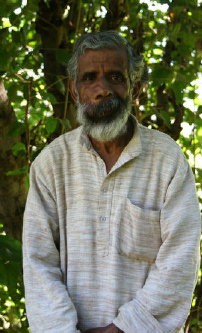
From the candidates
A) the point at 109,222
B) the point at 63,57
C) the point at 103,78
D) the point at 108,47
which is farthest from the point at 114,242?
the point at 63,57

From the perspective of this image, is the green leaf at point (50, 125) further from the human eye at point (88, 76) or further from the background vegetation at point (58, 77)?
the human eye at point (88, 76)

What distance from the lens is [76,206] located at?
240 centimetres

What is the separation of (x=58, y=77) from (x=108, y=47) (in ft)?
3.44

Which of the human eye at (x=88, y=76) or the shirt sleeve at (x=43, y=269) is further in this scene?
the human eye at (x=88, y=76)

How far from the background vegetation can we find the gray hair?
56 centimetres

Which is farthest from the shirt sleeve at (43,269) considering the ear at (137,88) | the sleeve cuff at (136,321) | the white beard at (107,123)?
the ear at (137,88)

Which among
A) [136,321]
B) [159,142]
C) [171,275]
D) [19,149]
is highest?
[159,142]

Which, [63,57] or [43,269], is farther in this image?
[63,57]

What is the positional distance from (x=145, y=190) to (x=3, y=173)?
1.37 meters

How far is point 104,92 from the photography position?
2.36 m

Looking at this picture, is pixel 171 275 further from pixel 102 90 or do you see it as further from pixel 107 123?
pixel 102 90

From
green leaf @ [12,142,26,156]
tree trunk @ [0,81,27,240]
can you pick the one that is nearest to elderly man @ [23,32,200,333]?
green leaf @ [12,142,26,156]

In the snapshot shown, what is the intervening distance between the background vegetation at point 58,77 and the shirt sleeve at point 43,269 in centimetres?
66

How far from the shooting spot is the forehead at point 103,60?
94.4 inches
